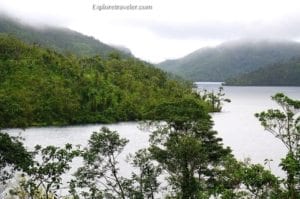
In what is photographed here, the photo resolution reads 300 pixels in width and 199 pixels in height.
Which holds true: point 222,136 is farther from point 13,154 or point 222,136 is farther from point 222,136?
point 13,154

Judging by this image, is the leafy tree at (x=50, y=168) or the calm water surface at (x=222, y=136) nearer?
the leafy tree at (x=50, y=168)

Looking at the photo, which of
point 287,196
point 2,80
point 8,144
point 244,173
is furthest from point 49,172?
point 2,80

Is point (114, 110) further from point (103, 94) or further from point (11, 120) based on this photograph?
point (11, 120)

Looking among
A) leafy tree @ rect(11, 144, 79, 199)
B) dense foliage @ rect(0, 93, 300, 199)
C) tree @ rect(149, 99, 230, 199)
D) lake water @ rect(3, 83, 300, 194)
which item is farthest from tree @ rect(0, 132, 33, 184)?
lake water @ rect(3, 83, 300, 194)

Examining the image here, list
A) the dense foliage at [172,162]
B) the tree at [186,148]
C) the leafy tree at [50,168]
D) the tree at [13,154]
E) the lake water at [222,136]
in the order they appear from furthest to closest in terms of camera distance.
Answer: the lake water at [222,136] → the tree at [186,148] → the dense foliage at [172,162] → the leafy tree at [50,168] → the tree at [13,154]

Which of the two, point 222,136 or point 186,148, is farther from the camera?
point 222,136

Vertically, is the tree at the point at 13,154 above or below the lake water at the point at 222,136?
above

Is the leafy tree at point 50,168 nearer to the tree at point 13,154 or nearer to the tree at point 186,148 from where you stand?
the tree at point 13,154

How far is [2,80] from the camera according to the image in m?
184

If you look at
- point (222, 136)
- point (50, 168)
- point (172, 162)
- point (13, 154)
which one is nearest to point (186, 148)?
point (172, 162)

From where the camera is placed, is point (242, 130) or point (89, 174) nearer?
point (89, 174)

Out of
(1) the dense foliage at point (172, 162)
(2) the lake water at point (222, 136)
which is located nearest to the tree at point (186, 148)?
(1) the dense foliage at point (172, 162)

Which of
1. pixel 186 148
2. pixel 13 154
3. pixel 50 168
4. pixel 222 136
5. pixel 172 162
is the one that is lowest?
pixel 222 136

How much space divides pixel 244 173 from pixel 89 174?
18101mm
